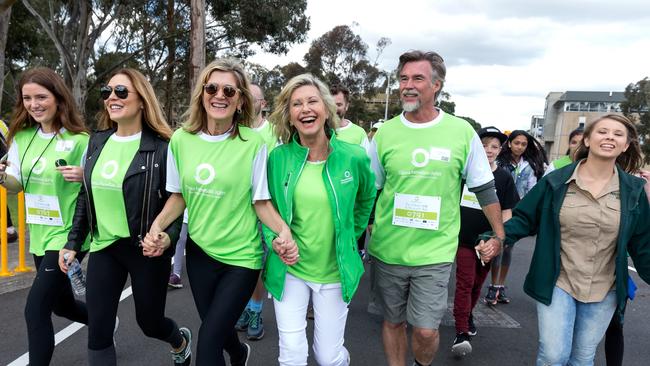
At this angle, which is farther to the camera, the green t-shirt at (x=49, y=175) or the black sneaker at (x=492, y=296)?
the black sneaker at (x=492, y=296)

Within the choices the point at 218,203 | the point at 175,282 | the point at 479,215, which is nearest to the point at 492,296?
the point at 479,215

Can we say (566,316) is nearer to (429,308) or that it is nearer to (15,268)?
(429,308)

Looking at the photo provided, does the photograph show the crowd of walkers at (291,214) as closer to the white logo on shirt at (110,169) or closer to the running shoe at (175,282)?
the white logo on shirt at (110,169)

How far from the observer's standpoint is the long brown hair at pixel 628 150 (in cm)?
260

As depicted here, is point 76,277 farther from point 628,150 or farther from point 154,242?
point 628,150

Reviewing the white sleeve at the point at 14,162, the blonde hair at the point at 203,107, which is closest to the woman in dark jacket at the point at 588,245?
the blonde hair at the point at 203,107

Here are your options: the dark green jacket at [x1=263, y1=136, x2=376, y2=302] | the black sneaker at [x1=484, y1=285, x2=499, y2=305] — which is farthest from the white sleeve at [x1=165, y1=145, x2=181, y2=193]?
the black sneaker at [x1=484, y1=285, x2=499, y2=305]

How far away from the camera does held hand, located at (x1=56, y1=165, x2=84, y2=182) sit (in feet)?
8.77

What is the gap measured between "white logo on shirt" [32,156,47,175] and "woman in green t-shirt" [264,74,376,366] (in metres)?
1.48

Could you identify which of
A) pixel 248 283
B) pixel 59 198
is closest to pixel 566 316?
pixel 248 283

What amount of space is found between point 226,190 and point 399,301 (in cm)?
136

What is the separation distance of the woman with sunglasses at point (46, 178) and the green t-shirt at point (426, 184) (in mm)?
1911

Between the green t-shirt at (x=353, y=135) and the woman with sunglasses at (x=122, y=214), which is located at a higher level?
the green t-shirt at (x=353, y=135)

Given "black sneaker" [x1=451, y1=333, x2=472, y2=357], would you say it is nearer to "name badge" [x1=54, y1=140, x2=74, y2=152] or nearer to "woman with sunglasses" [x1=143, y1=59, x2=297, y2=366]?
"woman with sunglasses" [x1=143, y1=59, x2=297, y2=366]
